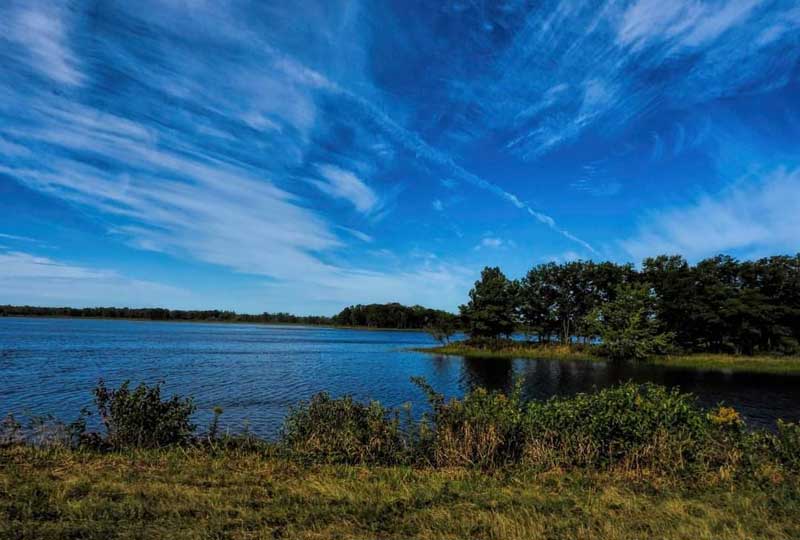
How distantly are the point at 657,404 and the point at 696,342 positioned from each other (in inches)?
2487

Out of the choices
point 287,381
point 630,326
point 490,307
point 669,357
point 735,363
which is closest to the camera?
point 287,381

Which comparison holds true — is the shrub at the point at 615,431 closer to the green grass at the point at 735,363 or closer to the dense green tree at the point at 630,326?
the green grass at the point at 735,363

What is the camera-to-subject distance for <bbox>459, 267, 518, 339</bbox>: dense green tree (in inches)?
2539

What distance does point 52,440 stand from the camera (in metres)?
10.3

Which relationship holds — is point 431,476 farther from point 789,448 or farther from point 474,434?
point 789,448

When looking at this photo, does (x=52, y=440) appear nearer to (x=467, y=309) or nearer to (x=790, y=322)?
(x=467, y=309)

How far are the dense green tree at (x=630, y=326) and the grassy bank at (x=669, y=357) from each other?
170 centimetres

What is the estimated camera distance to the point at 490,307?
6444 cm

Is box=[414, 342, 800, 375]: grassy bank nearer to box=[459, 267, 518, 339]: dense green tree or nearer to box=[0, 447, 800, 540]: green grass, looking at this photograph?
box=[459, 267, 518, 339]: dense green tree

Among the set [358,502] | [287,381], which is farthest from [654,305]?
[358,502]

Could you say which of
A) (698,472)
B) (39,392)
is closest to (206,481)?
(698,472)

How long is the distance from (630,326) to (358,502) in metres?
57.5

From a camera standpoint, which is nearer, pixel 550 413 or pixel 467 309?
pixel 550 413

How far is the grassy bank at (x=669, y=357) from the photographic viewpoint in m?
46.1
